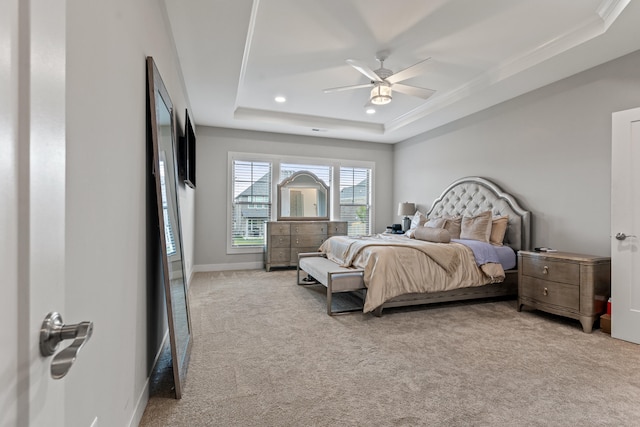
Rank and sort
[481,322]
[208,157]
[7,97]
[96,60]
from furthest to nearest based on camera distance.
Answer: [208,157] → [481,322] → [96,60] → [7,97]

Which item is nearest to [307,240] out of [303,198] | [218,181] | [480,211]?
[303,198]

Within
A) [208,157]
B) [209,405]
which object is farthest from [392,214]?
[209,405]

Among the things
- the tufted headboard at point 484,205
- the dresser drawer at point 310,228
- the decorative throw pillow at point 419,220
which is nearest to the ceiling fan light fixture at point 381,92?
the tufted headboard at point 484,205

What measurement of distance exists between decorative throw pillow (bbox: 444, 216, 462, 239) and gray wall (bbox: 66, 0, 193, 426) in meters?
3.97

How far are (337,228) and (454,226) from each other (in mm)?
2263

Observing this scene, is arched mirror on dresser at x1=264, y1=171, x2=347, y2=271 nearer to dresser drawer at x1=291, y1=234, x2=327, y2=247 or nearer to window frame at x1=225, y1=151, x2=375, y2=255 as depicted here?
dresser drawer at x1=291, y1=234, x2=327, y2=247

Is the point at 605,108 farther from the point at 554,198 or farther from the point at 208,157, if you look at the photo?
the point at 208,157

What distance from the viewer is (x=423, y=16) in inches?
112

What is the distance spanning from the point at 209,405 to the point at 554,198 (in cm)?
420

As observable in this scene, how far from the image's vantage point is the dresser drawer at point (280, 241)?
19.2 feet

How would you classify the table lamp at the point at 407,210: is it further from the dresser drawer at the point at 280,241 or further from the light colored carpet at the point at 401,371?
the light colored carpet at the point at 401,371

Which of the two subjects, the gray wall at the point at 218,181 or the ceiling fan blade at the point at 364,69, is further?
the gray wall at the point at 218,181

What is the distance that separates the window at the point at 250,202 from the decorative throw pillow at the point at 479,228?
3517 mm

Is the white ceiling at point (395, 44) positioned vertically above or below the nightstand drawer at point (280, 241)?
above
